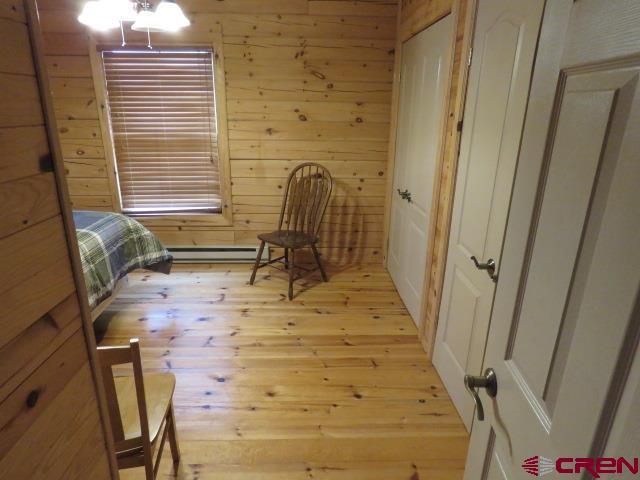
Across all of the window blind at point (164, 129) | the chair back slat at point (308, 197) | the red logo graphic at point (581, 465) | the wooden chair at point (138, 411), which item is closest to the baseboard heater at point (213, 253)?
the window blind at point (164, 129)

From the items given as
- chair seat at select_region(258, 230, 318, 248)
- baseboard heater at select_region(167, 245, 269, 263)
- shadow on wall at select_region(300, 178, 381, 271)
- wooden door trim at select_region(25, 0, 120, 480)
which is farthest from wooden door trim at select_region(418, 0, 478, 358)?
baseboard heater at select_region(167, 245, 269, 263)

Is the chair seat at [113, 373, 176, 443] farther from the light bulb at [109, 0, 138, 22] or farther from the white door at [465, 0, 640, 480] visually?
the light bulb at [109, 0, 138, 22]

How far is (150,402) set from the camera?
149cm

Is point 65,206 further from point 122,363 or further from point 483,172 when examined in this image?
point 483,172

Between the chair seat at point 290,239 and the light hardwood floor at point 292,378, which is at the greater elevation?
the chair seat at point 290,239

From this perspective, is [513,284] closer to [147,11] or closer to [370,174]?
[147,11]

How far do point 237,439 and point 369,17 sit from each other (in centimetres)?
328

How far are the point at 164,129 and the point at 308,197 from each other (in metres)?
1.43

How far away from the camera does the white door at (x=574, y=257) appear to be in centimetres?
51

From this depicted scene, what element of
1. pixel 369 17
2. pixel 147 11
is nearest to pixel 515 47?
pixel 147 11

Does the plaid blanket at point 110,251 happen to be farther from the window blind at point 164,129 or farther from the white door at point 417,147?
the white door at point 417,147

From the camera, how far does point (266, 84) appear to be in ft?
11.3

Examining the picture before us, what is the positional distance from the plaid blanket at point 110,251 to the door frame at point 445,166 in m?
1.96

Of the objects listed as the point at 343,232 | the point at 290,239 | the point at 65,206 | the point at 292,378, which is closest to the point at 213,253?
the point at 290,239
